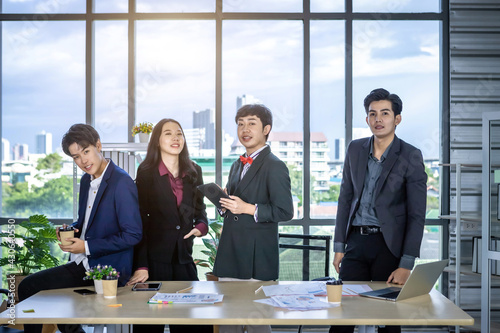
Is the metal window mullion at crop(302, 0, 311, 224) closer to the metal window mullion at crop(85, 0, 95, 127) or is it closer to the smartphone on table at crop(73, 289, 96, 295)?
the metal window mullion at crop(85, 0, 95, 127)

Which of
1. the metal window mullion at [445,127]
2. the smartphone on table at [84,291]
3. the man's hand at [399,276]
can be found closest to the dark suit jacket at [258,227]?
the man's hand at [399,276]

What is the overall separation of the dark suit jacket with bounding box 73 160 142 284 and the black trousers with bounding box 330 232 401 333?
120 cm

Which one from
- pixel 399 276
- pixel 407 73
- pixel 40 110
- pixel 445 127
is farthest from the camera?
pixel 40 110

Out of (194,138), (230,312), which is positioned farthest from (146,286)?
(194,138)

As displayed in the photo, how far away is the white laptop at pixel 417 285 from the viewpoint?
2367 millimetres

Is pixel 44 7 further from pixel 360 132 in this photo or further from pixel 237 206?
pixel 237 206

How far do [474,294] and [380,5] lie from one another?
290 centimetres

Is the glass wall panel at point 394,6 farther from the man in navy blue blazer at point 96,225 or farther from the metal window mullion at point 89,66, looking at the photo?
the man in navy blue blazer at point 96,225

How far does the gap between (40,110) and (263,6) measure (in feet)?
8.03

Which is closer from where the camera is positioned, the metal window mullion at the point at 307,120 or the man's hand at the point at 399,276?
the man's hand at the point at 399,276

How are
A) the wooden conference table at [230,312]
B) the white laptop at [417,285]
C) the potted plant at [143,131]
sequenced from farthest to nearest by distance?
the potted plant at [143,131] → the white laptop at [417,285] → the wooden conference table at [230,312]

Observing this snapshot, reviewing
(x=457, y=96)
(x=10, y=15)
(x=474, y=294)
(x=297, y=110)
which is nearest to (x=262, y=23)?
(x=297, y=110)

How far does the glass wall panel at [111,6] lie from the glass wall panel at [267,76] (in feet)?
3.32

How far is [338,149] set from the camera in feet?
17.0
